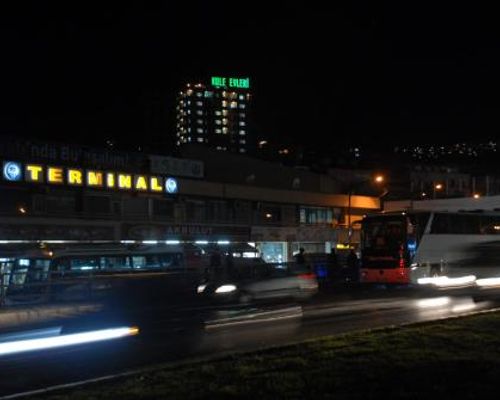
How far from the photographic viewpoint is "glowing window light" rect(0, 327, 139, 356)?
12.6 metres

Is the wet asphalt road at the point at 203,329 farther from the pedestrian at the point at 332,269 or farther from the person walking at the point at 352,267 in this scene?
the pedestrian at the point at 332,269

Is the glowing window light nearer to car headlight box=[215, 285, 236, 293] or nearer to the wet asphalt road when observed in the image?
the wet asphalt road

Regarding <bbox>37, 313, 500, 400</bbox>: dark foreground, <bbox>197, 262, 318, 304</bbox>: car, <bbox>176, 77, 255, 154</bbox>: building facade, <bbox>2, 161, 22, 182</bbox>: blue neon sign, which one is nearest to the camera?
<bbox>37, 313, 500, 400</bbox>: dark foreground

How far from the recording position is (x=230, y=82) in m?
182

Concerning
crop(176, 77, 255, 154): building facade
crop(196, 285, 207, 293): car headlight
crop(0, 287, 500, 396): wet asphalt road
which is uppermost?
crop(176, 77, 255, 154): building facade

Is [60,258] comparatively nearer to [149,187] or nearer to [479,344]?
[479,344]

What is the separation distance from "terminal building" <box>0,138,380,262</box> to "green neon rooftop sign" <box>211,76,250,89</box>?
111869 millimetres

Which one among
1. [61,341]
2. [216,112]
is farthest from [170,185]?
[216,112]

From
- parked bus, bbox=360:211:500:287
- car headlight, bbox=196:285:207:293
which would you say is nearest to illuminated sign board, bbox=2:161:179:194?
parked bus, bbox=360:211:500:287

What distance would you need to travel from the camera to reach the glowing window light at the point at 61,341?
1256 cm

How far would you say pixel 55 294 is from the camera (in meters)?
22.2

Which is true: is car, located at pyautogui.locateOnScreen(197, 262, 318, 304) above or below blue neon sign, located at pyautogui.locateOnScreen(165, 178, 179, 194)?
below

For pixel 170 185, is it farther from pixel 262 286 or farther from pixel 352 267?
pixel 262 286

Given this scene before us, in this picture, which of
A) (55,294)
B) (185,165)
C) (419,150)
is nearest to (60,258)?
(55,294)
